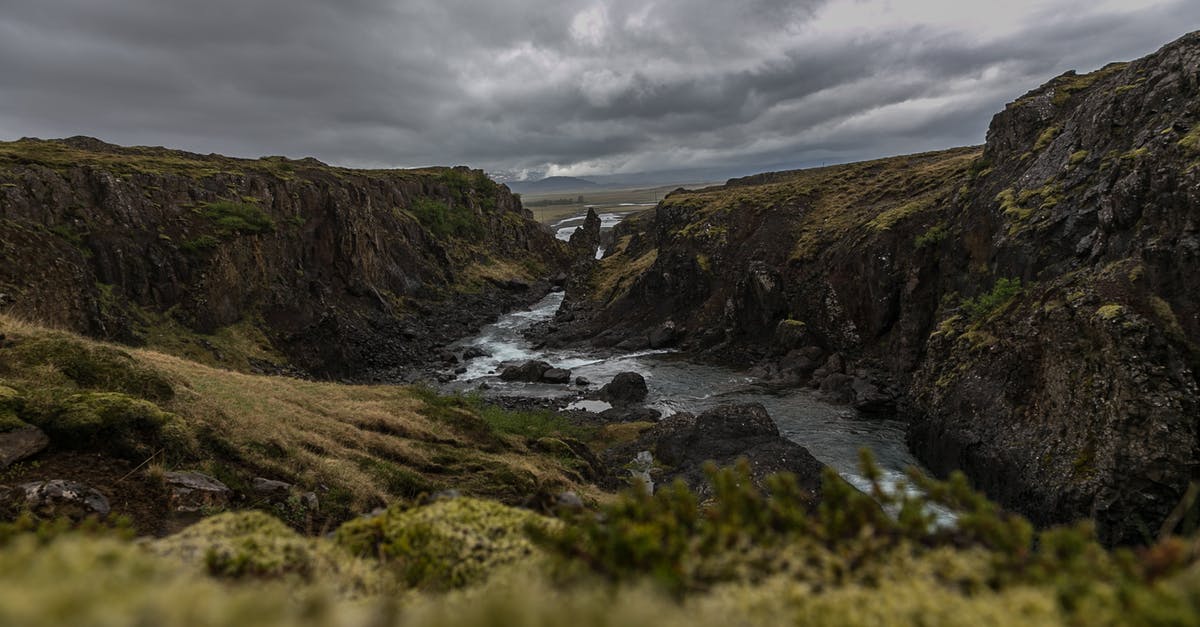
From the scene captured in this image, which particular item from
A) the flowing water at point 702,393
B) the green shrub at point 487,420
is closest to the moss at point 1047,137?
the flowing water at point 702,393

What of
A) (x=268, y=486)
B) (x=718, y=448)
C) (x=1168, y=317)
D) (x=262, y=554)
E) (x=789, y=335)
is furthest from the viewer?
(x=789, y=335)

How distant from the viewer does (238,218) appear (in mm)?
44438

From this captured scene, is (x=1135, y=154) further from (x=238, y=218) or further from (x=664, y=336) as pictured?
(x=238, y=218)

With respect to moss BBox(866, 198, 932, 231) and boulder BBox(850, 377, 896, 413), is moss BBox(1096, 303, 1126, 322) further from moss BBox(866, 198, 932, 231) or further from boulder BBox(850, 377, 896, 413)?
moss BBox(866, 198, 932, 231)

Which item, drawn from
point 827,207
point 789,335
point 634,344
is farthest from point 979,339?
point 827,207

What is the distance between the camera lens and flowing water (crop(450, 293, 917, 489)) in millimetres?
26859

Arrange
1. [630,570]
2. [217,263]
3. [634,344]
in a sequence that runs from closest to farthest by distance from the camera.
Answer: [630,570] < [217,263] < [634,344]

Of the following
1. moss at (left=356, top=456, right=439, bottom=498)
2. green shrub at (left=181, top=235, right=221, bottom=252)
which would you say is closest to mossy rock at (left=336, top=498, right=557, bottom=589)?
moss at (left=356, top=456, right=439, bottom=498)

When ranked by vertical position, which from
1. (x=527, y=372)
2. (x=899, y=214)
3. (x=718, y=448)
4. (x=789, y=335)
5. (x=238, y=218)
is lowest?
(x=527, y=372)

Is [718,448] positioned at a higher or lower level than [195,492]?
lower

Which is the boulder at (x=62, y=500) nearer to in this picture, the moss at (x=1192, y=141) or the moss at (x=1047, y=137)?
the moss at (x=1192, y=141)

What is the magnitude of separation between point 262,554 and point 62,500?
7.04 meters

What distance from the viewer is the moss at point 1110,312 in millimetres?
17358

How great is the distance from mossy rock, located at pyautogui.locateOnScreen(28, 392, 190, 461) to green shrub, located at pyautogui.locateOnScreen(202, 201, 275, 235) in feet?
125
